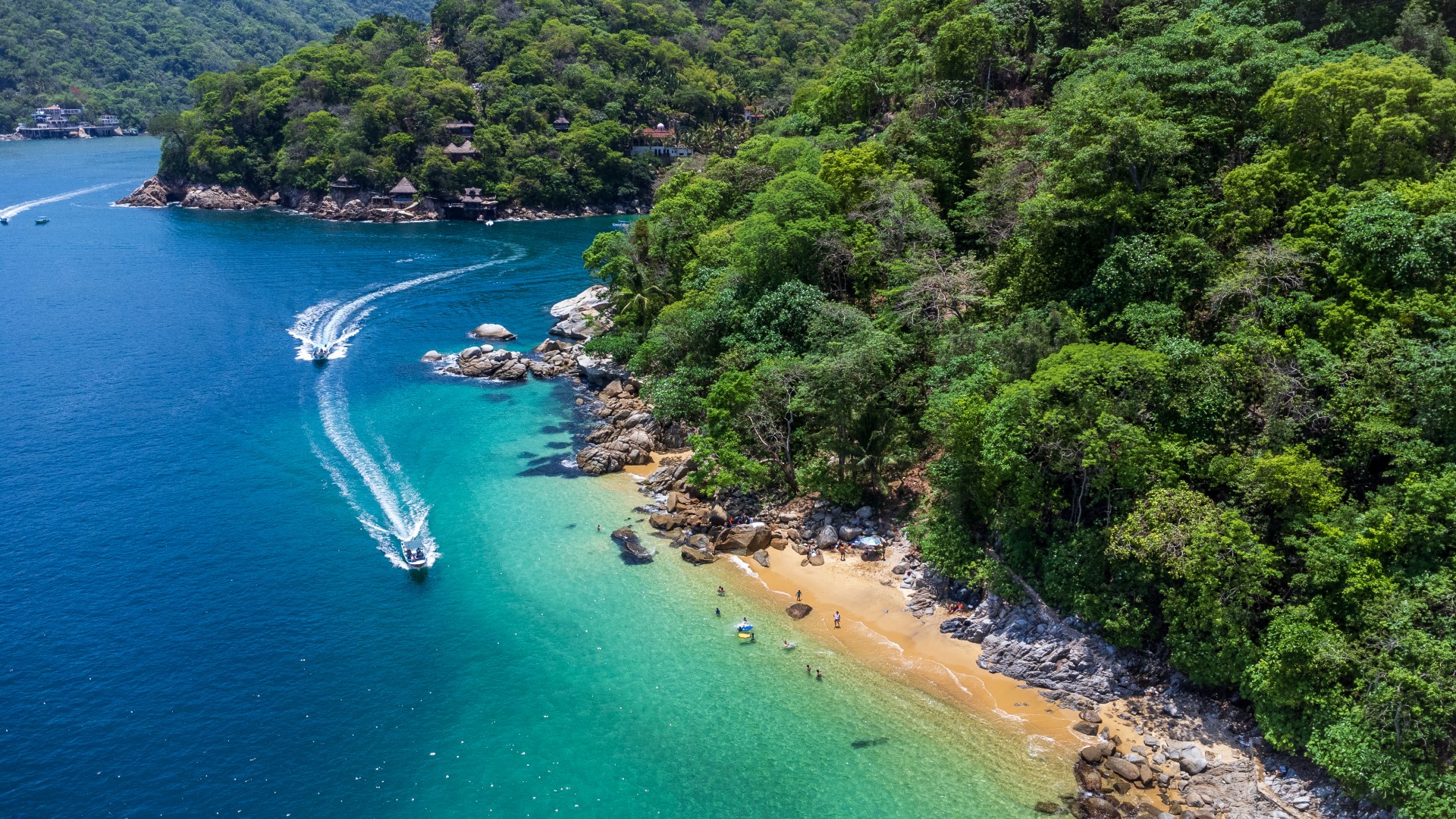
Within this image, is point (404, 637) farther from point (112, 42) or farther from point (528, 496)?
point (112, 42)

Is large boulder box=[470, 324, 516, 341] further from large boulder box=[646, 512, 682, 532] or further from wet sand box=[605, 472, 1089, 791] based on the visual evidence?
wet sand box=[605, 472, 1089, 791]

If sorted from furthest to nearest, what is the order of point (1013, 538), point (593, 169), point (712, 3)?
point (712, 3) < point (593, 169) < point (1013, 538)

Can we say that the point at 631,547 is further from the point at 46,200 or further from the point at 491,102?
the point at 46,200

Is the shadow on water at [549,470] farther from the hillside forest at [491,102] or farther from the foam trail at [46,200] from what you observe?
the foam trail at [46,200]

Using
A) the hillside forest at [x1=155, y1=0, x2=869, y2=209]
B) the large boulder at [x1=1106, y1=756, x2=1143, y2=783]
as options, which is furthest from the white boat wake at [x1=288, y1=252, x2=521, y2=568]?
the hillside forest at [x1=155, y1=0, x2=869, y2=209]

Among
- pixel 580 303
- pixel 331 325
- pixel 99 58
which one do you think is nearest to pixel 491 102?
pixel 580 303

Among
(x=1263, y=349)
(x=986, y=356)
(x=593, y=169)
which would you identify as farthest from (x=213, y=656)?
(x=593, y=169)
